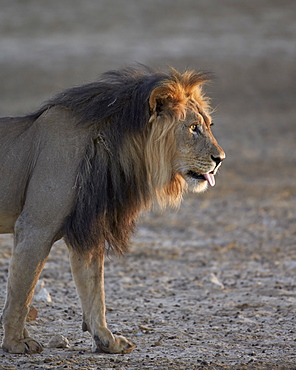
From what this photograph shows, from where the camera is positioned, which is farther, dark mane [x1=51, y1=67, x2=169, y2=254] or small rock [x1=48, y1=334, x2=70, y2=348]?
small rock [x1=48, y1=334, x2=70, y2=348]

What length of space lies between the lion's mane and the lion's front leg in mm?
155

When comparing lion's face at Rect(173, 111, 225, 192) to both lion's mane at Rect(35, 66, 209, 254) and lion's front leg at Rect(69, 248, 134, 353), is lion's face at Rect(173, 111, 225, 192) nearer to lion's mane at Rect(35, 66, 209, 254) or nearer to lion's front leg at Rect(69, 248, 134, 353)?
lion's mane at Rect(35, 66, 209, 254)

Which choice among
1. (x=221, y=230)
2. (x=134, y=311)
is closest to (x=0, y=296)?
(x=134, y=311)

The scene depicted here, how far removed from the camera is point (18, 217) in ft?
14.8

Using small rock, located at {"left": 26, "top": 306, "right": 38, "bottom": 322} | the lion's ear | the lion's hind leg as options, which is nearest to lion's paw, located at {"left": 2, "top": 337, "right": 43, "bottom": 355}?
the lion's hind leg

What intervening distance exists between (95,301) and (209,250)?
3.41m

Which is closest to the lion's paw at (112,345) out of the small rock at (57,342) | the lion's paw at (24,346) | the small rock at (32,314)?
the small rock at (57,342)

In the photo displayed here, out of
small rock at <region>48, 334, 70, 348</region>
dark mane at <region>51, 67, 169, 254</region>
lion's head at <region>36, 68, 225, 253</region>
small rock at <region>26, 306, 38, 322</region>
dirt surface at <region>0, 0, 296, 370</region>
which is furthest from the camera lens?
small rock at <region>26, 306, 38, 322</region>

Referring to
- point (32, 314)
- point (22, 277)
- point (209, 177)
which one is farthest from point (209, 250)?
point (22, 277)

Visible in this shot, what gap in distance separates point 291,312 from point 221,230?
323 cm

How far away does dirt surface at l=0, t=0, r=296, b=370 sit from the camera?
491 cm

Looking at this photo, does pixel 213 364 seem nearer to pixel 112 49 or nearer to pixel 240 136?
pixel 240 136

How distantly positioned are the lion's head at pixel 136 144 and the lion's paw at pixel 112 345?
55cm

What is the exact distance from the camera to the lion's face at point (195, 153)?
185 inches
